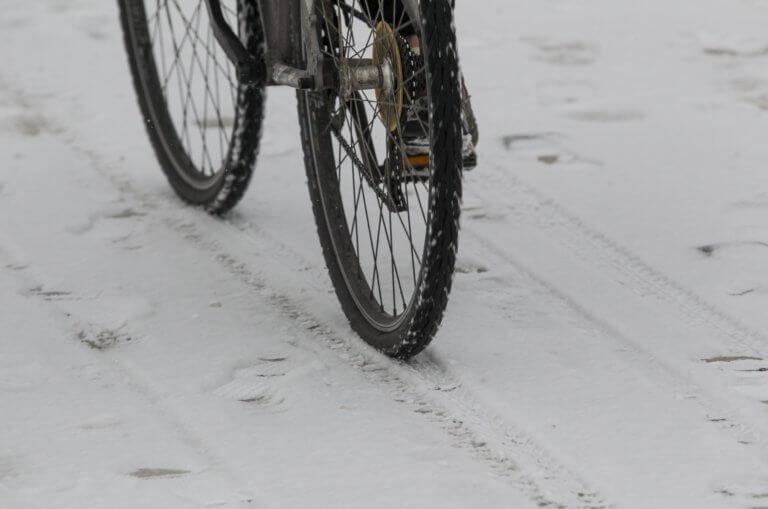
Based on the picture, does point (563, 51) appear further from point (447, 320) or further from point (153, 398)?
point (153, 398)

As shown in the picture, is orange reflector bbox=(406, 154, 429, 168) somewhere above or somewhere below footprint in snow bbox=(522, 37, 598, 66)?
below

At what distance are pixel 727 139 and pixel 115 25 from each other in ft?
8.26

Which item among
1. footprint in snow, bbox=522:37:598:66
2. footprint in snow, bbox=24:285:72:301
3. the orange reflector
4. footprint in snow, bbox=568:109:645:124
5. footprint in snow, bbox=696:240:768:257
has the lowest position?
footprint in snow, bbox=696:240:768:257

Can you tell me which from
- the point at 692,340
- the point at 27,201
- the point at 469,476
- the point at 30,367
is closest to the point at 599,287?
the point at 692,340

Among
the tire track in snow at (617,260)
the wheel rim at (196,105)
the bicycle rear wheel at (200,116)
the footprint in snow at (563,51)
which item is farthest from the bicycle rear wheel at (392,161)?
the footprint in snow at (563,51)

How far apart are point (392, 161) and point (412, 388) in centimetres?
43

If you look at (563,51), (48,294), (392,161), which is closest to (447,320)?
(392,161)

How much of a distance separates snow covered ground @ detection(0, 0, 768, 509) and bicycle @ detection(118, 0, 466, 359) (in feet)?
0.37

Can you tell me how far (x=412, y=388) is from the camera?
8.26 ft

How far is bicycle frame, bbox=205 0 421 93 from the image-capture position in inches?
97.7

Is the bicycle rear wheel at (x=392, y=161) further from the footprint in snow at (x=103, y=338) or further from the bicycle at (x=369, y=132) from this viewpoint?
the footprint in snow at (x=103, y=338)

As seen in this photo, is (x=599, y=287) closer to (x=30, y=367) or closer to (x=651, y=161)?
(x=651, y=161)

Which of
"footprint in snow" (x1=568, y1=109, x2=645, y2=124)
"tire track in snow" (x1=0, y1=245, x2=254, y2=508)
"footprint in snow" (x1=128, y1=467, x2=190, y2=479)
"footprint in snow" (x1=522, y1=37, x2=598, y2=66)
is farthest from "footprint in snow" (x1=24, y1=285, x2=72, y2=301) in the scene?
"footprint in snow" (x1=522, y1=37, x2=598, y2=66)

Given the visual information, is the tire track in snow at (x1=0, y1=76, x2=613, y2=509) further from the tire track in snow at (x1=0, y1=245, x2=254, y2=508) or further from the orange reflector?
the orange reflector
